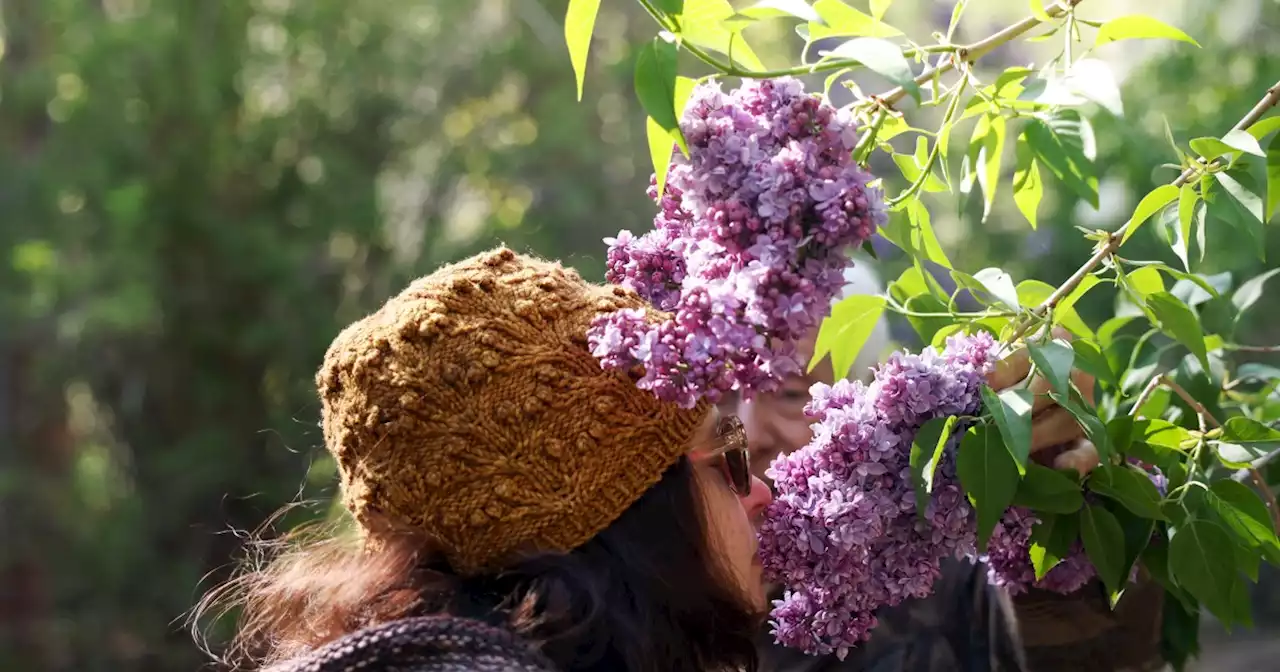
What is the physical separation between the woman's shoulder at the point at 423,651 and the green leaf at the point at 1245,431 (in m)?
0.57

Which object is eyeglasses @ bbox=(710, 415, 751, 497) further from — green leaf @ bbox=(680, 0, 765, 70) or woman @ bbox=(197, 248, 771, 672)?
green leaf @ bbox=(680, 0, 765, 70)

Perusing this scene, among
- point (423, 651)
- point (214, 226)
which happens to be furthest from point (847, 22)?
point (214, 226)

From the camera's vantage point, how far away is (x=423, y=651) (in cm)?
84

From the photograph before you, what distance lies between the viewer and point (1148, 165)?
2400 millimetres

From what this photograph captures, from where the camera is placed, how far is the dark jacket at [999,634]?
1.19 metres

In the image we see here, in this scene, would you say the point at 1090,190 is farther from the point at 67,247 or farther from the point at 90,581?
the point at 90,581

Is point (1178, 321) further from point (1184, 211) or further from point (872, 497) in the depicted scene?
point (872, 497)

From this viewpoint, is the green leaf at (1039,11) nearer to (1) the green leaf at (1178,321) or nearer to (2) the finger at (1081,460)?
(1) the green leaf at (1178,321)

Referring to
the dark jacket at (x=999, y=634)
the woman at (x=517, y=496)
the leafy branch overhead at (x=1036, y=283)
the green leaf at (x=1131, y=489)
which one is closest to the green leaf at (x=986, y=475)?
the leafy branch overhead at (x=1036, y=283)

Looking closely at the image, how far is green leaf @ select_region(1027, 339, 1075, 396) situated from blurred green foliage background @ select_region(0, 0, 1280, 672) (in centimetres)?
221

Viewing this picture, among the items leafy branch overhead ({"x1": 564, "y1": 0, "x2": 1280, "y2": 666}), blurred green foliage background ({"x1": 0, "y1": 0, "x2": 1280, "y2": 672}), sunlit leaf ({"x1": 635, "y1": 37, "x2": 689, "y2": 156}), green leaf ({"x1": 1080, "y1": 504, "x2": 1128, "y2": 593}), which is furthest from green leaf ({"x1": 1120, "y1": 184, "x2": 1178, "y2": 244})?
blurred green foliage background ({"x1": 0, "y1": 0, "x2": 1280, "y2": 672})

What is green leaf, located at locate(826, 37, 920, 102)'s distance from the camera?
0.67m

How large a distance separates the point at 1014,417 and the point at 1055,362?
45 mm

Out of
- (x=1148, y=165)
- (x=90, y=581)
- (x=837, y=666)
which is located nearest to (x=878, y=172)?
(x=1148, y=165)
